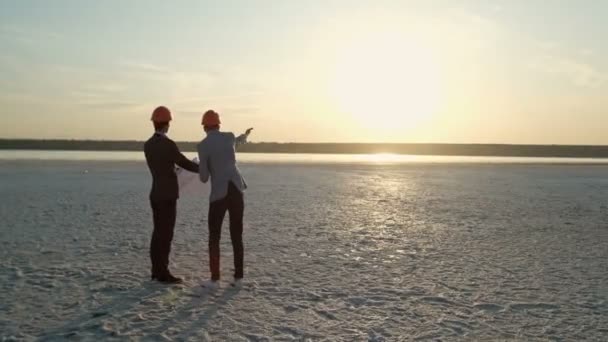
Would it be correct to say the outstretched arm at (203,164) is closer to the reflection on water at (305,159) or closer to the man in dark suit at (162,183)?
the man in dark suit at (162,183)

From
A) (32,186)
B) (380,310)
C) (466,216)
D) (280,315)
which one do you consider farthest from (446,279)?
(32,186)

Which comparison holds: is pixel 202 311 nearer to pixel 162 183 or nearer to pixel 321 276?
pixel 162 183

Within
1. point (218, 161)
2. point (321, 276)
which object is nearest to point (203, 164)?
point (218, 161)

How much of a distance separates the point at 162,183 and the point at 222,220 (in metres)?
0.85

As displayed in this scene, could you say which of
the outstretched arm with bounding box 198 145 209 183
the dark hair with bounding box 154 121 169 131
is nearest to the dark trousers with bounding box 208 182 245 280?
the outstretched arm with bounding box 198 145 209 183

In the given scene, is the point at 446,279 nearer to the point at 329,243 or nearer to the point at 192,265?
the point at 329,243

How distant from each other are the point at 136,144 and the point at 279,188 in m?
98.9

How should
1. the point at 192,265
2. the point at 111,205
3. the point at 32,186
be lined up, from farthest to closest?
the point at 32,186 → the point at 111,205 → the point at 192,265

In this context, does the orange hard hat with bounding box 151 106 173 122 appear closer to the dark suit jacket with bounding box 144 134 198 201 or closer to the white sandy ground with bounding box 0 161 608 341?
the dark suit jacket with bounding box 144 134 198 201

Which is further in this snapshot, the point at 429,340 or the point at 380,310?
the point at 380,310

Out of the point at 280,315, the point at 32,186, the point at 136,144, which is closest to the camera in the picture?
the point at 280,315

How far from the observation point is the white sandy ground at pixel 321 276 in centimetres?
462

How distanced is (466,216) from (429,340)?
Answer: 795 cm

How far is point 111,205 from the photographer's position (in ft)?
43.0
